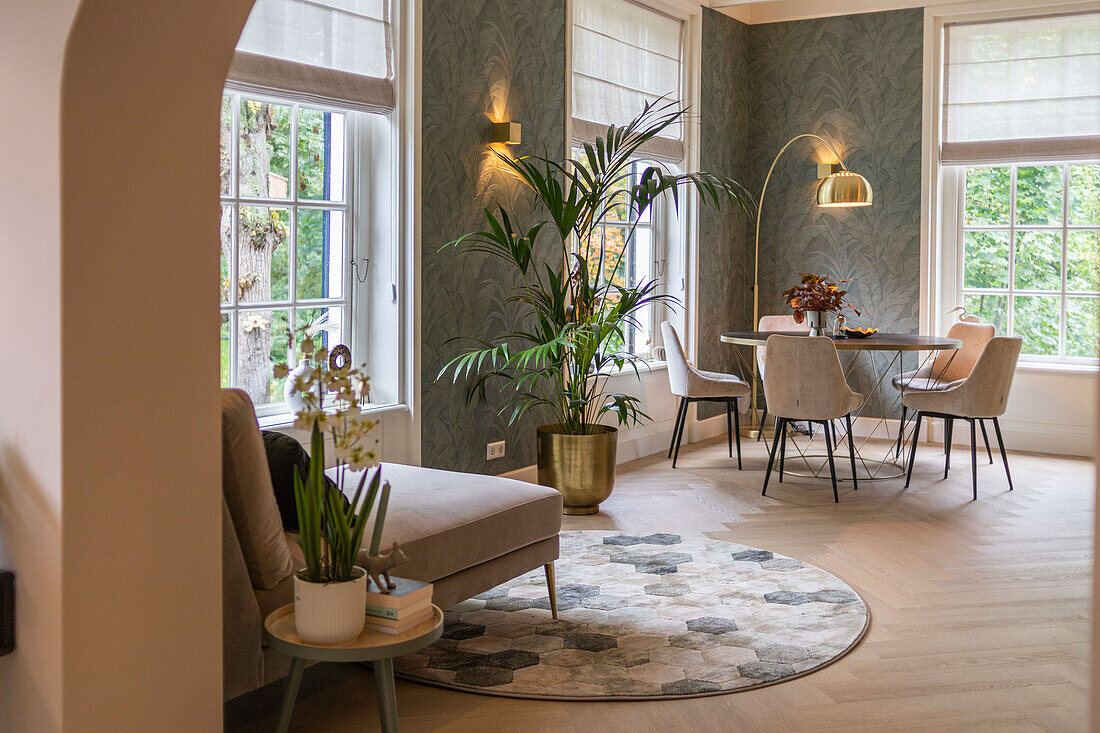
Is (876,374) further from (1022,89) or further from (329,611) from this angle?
(329,611)

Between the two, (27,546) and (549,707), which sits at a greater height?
(27,546)

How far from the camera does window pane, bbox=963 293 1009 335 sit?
6980 millimetres

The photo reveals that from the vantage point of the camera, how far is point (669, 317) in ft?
23.4

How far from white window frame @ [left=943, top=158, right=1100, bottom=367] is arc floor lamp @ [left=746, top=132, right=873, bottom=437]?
0.60m

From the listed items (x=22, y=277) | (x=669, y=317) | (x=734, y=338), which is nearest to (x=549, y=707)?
(x=22, y=277)

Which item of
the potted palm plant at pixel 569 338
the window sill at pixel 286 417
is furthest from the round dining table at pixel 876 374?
the window sill at pixel 286 417

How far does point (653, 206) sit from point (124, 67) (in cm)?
522

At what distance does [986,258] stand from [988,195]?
0.43m

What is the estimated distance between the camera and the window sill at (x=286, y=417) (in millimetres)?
4039

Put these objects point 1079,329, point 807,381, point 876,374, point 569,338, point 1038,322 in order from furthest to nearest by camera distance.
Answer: point 876,374, point 1038,322, point 1079,329, point 807,381, point 569,338

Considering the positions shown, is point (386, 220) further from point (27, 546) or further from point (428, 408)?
point (27, 546)

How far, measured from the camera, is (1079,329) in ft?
22.3

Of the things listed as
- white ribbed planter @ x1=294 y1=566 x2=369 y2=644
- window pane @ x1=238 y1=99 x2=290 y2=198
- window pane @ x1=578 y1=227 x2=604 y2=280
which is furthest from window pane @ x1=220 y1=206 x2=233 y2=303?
window pane @ x1=578 y1=227 x2=604 y2=280

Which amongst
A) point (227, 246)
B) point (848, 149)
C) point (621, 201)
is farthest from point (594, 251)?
point (227, 246)
